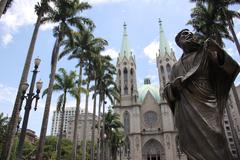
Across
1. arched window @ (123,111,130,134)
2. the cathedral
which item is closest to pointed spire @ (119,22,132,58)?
the cathedral

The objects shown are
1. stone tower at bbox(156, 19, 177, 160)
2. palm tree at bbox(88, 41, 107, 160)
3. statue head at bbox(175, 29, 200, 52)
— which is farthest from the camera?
→ stone tower at bbox(156, 19, 177, 160)

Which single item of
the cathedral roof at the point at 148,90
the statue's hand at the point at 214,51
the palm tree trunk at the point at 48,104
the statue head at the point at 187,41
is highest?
the cathedral roof at the point at 148,90

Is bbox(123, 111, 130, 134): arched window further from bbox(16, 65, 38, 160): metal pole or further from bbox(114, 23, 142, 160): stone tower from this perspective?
bbox(16, 65, 38, 160): metal pole

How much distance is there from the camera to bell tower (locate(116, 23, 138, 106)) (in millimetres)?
59156

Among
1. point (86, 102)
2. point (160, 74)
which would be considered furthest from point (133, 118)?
point (86, 102)

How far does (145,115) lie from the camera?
58.7 metres

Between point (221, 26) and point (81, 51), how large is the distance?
1488 cm

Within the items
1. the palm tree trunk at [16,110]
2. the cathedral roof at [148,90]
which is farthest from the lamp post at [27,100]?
the cathedral roof at [148,90]

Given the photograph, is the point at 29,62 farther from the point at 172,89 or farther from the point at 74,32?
the point at 172,89

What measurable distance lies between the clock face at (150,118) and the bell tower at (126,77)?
5283 millimetres

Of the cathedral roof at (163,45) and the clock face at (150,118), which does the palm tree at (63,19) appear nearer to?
the clock face at (150,118)

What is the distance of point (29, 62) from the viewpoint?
13156 mm

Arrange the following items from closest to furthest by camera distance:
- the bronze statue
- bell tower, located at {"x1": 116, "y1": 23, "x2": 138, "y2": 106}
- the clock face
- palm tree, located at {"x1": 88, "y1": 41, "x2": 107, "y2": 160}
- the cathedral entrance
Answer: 1. the bronze statue
2. palm tree, located at {"x1": 88, "y1": 41, "x2": 107, "y2": 160}
3. the cathedral entrance
4. the clock face
5. bell tower, located at {"x1": 116, "y1": 23, "x2": 138, "y2": 106}

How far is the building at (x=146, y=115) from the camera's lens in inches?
2041
